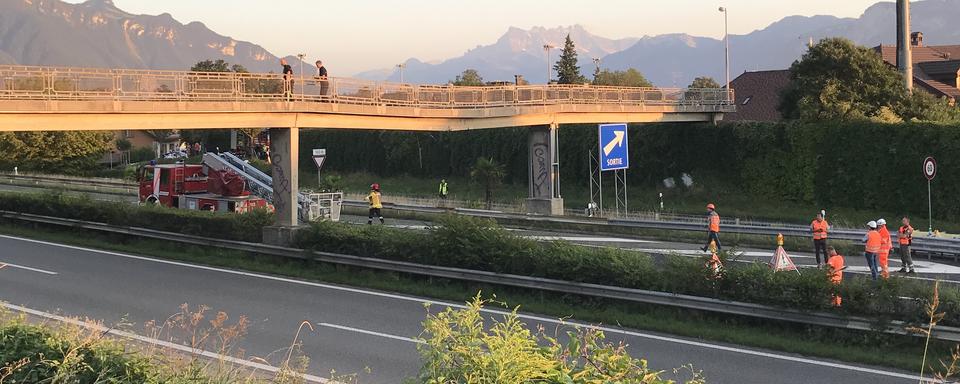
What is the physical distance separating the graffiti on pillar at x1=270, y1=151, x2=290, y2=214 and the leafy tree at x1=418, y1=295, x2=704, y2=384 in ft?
59.3

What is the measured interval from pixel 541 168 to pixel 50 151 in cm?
5286

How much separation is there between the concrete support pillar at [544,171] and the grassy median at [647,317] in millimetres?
17854

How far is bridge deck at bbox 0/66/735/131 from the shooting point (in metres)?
18.5

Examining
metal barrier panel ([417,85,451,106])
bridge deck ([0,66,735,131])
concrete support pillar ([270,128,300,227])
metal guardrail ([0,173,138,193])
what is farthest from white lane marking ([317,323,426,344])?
metal guardrail ([0,173,138,193])

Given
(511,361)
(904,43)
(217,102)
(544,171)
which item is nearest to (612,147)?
(544,171)

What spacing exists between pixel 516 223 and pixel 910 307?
21.1 meters

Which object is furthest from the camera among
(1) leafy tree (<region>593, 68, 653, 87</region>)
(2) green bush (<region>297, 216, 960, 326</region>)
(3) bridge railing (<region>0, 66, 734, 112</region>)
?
(1) leafy tree (<region>593, 68, 653, 87</region>)

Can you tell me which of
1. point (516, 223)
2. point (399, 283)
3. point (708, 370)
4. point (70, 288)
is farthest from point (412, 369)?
point (516, 223)

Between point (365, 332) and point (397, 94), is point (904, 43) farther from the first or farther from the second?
point (365, 332)

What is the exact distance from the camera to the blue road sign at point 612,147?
30506mm

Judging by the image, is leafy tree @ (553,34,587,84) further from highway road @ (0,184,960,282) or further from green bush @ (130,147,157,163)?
highway road @ (0,184,960,282)

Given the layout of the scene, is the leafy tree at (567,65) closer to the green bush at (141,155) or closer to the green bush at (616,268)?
the green bush at (141,155)

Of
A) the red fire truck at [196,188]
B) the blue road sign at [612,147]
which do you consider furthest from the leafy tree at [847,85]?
the red fire truck at [196,188]

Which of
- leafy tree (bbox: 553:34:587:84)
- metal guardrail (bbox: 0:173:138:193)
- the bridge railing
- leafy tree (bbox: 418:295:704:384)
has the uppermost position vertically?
leafy tree (bbox: 553:34:587:84)
